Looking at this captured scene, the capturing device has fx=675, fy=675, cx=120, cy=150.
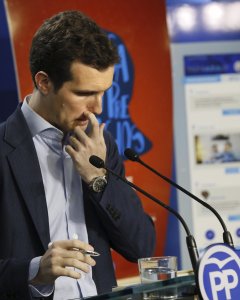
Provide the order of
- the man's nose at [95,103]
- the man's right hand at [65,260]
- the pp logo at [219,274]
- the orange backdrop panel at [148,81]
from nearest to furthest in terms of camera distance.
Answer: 1. the pp logo at [219,274]
2. the man's right hand at [65,260]
3. the man's nose at [95,103]
4. the orange backdrop panel at [148,81]

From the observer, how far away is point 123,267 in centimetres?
430

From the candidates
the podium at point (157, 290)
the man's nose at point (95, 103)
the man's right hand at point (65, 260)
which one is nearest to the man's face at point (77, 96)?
the man's nose at point (95, 103)

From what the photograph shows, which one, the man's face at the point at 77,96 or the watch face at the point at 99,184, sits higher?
the man's face at the point at 77,96

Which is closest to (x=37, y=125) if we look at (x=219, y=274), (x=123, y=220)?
(x=123, y=220)

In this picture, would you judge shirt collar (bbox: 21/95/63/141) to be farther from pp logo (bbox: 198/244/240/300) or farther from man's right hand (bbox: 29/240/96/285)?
pp logo (bbox: 198/244/240/300)

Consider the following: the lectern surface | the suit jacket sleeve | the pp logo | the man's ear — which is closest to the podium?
the lectern surface

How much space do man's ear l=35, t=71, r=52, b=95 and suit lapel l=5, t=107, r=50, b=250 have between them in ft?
0.39

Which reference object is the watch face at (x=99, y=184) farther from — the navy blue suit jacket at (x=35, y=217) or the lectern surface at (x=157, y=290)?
the lectern surface at (x=157, y=290)

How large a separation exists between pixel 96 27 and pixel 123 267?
2.26 meters

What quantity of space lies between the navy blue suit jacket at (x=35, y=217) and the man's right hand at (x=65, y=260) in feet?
0.61

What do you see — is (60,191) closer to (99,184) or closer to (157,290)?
(99,184)

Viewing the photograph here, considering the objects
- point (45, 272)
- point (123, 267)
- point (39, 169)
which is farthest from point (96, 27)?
point (123, 267)

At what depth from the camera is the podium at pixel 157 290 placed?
1.71m

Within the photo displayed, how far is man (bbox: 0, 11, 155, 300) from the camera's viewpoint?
227 cm
